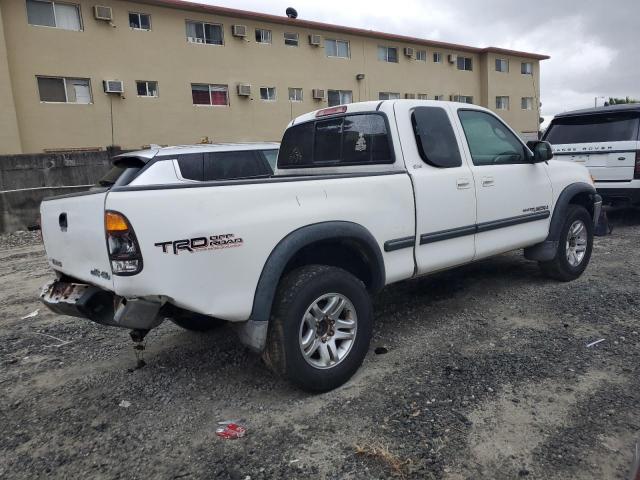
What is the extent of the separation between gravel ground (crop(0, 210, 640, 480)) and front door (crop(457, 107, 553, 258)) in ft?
2.21

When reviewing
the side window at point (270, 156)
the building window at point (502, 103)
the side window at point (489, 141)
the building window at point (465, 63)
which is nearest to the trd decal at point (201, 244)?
the side window at point (489, 141)

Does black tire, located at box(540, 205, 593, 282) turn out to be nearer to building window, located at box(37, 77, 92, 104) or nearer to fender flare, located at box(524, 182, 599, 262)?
fender flare, located at box(524, 182, 599, 262)

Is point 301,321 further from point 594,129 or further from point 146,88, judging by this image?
point 146,88

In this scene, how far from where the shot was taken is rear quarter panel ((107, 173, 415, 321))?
2.46m

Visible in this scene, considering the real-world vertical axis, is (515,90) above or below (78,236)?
above

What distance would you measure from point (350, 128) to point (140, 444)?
2.85m

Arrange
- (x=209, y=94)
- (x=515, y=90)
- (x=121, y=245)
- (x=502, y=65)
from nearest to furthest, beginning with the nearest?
(x=121, y=245) < (x=209, y=94) < (x=502, y=65) < (x=515, y=90)

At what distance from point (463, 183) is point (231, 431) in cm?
263

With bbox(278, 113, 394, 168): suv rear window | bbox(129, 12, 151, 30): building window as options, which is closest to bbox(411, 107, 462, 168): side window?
bbox(278, 113, 394, 168): suv rear window

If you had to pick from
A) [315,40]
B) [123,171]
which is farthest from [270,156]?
[315,40]

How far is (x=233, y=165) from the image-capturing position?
7.35 m

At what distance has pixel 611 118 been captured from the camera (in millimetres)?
7855

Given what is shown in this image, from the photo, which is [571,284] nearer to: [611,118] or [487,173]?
[487,173]

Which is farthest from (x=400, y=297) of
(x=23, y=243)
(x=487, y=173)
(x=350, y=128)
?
(x=23, y=243)
